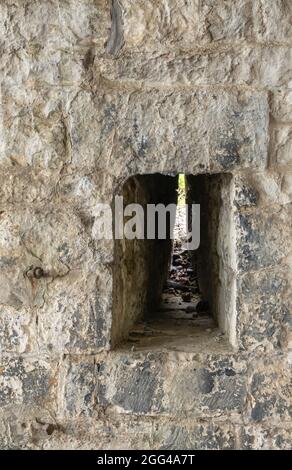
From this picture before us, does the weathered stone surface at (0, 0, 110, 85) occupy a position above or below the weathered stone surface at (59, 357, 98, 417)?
above

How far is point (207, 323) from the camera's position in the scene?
2.66 metres

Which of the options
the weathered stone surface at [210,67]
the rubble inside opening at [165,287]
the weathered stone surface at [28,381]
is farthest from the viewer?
the rubble inside opening at [165,287]

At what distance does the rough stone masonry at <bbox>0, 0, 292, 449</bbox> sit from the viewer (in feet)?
6.79

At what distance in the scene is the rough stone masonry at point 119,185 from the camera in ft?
6.79

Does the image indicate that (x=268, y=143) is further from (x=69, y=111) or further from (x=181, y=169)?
(x=69, y=111)

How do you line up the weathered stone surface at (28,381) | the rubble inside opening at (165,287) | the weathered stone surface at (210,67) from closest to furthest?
1. the weathered stone surface at (210,67)
2. the weathered stone surface at (28,381)
3. the rubble inside opening at (165,287)

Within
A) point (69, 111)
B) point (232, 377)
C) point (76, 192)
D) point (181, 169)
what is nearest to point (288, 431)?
point (232, 377)

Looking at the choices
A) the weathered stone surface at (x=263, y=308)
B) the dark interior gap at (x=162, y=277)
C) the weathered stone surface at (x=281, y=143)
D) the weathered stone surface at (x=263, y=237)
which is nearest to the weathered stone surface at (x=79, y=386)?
the dark interior gap at (x=162, y=277)

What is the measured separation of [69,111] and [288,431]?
154 cm

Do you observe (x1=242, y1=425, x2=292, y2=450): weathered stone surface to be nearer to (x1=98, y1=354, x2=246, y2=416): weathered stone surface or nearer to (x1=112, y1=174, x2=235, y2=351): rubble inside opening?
(x1=98, y1=354, x2=246, y2=416): weathered stone surface

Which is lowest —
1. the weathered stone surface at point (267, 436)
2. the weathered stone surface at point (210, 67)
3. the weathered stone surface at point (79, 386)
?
the weathered stone surface at point (267, 436)

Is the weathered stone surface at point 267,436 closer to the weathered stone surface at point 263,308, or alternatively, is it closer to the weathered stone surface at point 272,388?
the weathered stone surface at point 272,388

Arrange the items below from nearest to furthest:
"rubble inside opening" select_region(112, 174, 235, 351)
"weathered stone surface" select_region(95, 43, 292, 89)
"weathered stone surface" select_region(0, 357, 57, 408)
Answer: "weathered stone surface" select_region(95, 43, 292, 89) → "weathered stone surface" select_region(0, 357, 57, 408) → "rubble inside opening" select_region(112, 174, 235, 351)

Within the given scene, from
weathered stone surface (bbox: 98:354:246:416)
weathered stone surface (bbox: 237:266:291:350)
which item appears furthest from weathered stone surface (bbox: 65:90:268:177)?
weathered stone surface (bbox: 98:354:246:416)
